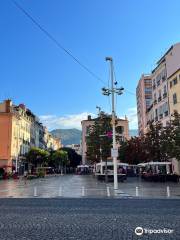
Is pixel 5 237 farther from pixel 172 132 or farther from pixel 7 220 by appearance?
pixel 172 132

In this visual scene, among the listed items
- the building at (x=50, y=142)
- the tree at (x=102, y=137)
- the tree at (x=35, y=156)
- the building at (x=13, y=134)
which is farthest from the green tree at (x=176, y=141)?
the building at (x=50, y=142)

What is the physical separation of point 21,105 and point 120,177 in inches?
2074

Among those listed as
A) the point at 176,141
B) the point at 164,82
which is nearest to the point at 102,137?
the point at 176,141

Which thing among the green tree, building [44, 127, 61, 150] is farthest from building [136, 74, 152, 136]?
the green tree

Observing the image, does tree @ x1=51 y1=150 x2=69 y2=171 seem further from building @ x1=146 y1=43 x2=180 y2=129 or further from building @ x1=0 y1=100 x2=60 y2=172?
building @ x1=146 y1=43 x2=180 y2=129

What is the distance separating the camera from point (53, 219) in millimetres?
11055

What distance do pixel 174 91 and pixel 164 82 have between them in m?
5.65

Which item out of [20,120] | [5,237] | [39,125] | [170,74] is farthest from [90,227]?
[39,125]

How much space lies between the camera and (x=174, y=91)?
5325cm

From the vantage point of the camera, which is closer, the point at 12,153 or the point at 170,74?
the point at 170,74

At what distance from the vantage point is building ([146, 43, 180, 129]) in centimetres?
5547

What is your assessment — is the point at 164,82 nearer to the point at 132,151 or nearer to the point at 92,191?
the point at 132,151

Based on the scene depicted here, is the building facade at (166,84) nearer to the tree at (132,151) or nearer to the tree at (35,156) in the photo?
the tree at (132,151)

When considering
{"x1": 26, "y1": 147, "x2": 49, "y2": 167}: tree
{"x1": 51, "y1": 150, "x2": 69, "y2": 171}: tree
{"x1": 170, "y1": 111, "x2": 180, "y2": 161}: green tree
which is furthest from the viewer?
{"x1": 51, "y1": 150, "x2": 69, "y2": 171}: tree
